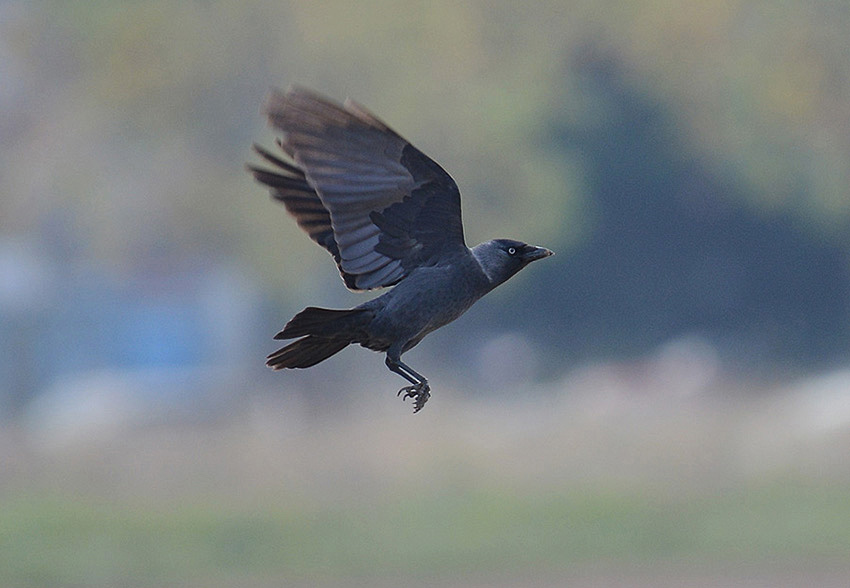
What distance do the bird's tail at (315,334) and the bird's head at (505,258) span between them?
44 cm

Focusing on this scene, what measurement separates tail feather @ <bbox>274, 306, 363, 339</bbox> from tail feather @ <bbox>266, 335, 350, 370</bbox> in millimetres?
183

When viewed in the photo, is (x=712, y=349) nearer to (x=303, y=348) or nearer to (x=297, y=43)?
(x=297, y=43)

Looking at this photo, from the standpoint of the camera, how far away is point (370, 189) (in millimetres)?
5391

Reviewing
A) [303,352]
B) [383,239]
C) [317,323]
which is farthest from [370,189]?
[303,352]

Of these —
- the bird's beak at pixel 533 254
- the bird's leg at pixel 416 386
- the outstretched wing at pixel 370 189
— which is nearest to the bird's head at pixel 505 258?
the bird's beak at pixel 533 254

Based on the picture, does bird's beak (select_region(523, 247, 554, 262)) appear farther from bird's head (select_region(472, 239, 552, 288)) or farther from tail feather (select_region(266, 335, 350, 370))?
tail feather (select_region(266, 335, 350, 370))

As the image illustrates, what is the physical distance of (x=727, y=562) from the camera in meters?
23.8

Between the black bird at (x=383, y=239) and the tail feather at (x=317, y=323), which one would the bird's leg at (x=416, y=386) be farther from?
the tail feather at (x=317, y=323)

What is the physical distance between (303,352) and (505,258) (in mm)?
786

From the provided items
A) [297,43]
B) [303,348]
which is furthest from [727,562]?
[303,348]

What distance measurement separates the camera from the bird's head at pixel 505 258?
17.4ft

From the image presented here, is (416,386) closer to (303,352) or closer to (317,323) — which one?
(317,323)

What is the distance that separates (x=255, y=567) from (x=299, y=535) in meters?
0.91

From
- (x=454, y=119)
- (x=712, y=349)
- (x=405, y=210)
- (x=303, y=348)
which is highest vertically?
(x=454, y=119)
